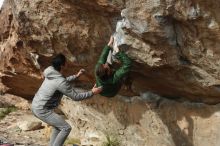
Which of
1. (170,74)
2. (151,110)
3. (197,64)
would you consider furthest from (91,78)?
(197,64)

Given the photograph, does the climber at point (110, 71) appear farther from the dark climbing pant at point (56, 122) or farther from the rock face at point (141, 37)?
the dark climbing pant at point (56, 122)

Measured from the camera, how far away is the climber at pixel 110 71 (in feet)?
23.7

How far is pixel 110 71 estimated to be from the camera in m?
7.45

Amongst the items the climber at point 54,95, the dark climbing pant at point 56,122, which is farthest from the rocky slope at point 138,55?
the dark climbing pant at point 56,122

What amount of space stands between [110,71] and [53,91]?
0.88 metres

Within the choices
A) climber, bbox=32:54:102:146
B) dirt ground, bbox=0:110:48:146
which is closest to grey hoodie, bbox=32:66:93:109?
climber, bbox=32:54:102:146

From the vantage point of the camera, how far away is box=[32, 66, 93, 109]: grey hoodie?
283 inches

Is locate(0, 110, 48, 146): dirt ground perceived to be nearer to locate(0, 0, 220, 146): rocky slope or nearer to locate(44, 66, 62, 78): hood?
locate(0, 0, 220, 146): rocky slope

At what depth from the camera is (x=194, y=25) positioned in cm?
638

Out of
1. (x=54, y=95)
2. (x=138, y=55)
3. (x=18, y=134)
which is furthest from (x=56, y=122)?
(x=18, y=134)

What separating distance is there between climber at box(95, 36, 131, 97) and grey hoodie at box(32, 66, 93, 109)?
31cm

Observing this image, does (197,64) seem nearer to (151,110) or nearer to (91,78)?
(151,110)

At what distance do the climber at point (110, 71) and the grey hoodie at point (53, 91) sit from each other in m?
0.31

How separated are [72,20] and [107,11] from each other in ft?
2.63
